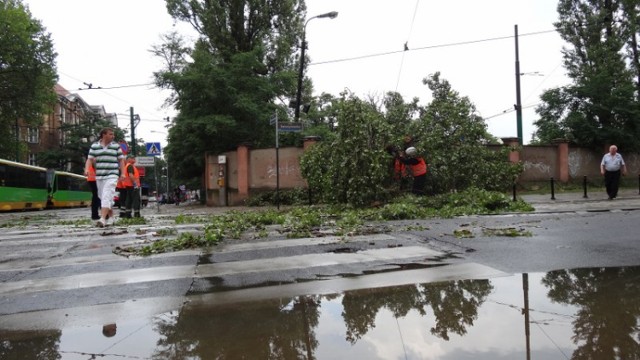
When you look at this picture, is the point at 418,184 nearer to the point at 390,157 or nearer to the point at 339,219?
the point at 390,157

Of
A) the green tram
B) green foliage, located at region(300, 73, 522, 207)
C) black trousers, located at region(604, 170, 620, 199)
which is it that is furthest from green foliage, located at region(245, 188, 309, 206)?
the green tram

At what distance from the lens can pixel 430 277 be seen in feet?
14.8

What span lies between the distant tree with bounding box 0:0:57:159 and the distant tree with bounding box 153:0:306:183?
10226 mm

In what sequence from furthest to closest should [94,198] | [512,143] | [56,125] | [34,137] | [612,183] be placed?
[56,125] < [34,137] < [512,143] < [612,183] < [94,198]

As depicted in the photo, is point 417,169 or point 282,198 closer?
point 417,169

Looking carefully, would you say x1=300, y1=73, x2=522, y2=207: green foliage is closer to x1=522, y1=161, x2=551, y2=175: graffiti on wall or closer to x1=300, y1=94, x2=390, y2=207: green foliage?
x1=300, y1=94, x2=390, y2=207: green foliage

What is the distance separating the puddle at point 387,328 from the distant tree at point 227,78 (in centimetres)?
1976

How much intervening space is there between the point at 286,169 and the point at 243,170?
2.16 m

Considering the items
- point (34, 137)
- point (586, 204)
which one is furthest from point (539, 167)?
point (34, 137)

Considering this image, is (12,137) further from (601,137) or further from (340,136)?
(601,137)

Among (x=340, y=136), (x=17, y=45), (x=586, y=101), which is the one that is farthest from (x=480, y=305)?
(x=17, y=45)

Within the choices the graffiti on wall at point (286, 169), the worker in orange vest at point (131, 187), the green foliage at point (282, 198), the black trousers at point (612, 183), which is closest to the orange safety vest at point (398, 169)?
the worker in orange vest at point (131, 187)

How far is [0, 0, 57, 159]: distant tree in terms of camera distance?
30328mm

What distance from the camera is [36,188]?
2953 centimetres
